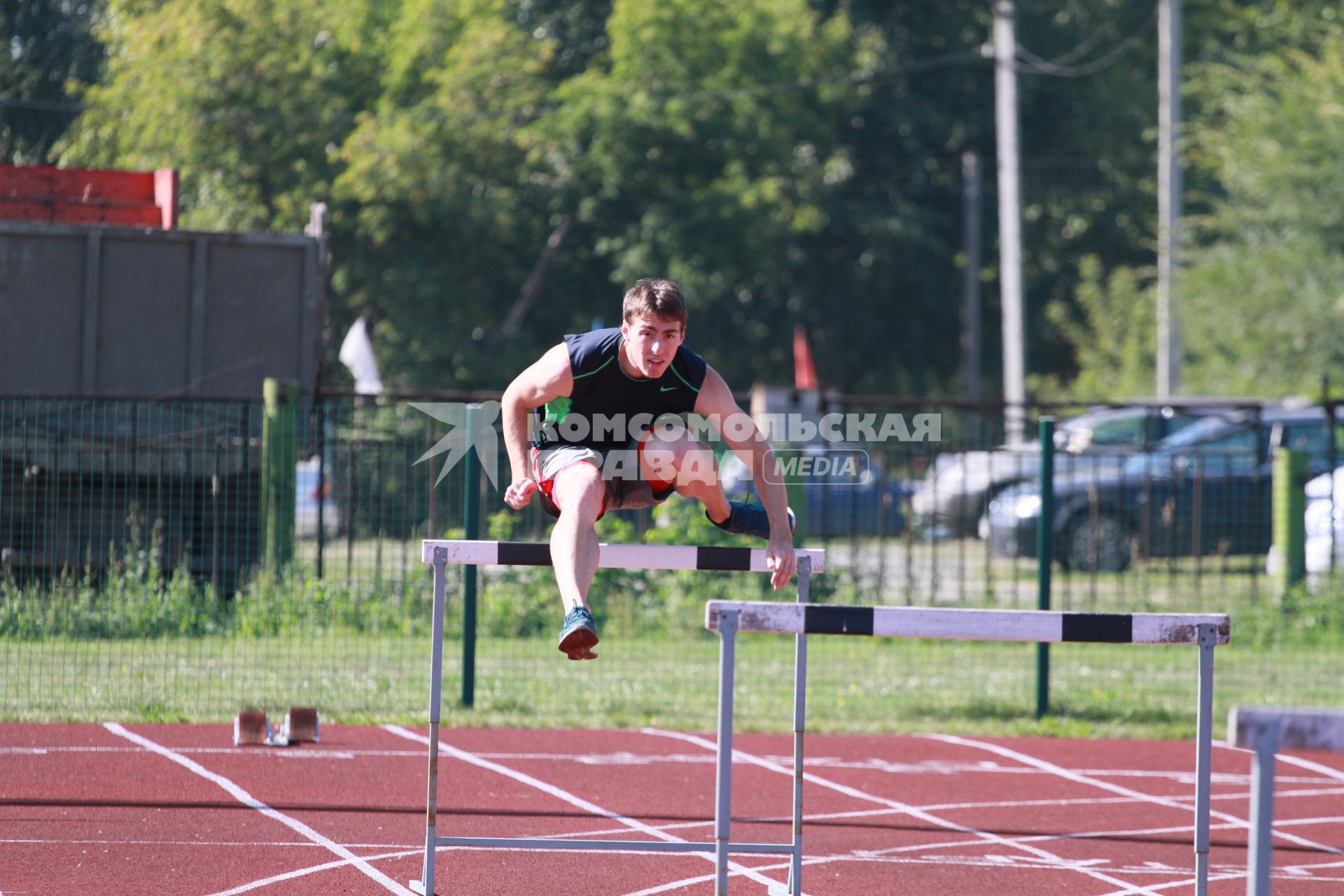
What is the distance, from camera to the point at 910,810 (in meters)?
7.00

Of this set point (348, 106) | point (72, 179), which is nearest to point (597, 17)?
point (348, 106)

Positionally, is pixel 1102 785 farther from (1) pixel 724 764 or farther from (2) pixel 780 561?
(1) pixel 724 764

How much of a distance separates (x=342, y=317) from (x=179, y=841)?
2681cm

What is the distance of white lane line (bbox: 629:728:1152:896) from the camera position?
598cm

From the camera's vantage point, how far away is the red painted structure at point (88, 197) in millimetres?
12742

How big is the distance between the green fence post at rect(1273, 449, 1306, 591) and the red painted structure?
1006 cm

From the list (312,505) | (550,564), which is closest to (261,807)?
(550,564)

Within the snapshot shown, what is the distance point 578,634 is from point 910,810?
284 centimetres

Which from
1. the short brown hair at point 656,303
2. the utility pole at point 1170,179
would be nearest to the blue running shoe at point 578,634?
the short brown hair at point 656,303

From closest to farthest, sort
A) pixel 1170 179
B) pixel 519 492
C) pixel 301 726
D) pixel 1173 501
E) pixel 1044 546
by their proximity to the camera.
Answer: pixel 519 492
pixel 301 726
pixel 1044 546
pixel 1173 501
pixel 1170 179

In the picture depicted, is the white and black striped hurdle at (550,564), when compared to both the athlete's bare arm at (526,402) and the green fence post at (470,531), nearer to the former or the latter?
the athlete's bare arm at (526,402)

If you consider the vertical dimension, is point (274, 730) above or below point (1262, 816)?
below

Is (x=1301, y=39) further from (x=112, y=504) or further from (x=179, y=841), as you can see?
(x=179, y=841)

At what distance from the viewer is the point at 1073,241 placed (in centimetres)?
4178
